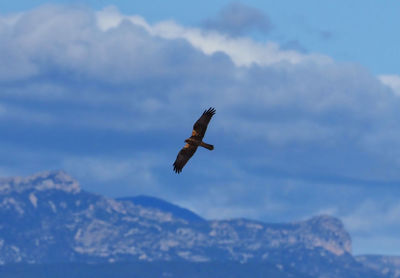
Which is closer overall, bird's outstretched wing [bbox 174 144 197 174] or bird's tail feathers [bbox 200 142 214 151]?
bird's tail feathers [bbox 200 142 214 151]

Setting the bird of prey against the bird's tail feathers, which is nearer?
the bird's tail feathers

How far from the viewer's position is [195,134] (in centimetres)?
11725

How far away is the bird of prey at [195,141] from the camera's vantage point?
117188mm

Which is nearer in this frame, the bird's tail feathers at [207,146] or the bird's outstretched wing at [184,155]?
the bird's tail feathers at [207,146]

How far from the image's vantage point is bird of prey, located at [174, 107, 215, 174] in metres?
117

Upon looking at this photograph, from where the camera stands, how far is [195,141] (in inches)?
4624

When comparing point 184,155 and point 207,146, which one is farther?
point 184,155

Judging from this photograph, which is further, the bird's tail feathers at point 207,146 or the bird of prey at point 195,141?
the bird of prey at point 195,141

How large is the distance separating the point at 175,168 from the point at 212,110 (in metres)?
7.35

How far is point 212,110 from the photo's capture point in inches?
4680

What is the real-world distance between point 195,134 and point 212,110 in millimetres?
3540

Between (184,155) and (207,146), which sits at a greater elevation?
(184,155)

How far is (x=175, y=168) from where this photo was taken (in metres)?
118

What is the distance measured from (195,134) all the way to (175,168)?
4383 mm
